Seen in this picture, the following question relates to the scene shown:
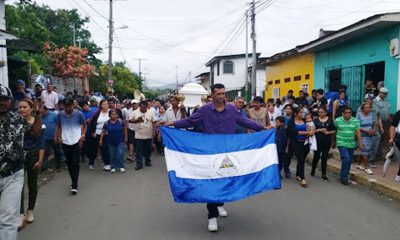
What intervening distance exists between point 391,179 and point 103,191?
19.2ft

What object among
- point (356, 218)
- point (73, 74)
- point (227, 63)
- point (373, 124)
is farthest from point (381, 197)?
point (227, 63)

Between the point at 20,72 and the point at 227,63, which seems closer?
the point at 20,72

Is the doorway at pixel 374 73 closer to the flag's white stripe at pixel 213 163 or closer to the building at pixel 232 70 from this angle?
the flag's white stripe at pixel 213 163

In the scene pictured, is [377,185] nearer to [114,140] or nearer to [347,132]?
[347,132]

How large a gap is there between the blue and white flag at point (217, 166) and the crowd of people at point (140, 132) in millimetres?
184

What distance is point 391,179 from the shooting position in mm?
8742

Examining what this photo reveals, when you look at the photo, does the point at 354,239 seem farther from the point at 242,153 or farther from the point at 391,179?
the point at 391,179

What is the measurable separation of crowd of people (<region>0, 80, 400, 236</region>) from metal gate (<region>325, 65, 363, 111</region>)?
1.09 meters

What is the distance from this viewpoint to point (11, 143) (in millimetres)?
4422

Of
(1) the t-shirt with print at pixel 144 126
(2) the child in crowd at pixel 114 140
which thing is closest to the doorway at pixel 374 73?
(1) the t-shirt with print at pixel 144 126

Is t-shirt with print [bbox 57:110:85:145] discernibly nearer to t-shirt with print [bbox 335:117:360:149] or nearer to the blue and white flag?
the blue and white flag

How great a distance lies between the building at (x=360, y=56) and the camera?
38.1 feet

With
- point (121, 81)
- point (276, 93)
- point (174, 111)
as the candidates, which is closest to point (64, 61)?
point (276, 93)

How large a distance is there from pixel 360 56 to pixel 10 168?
12.1 meters
